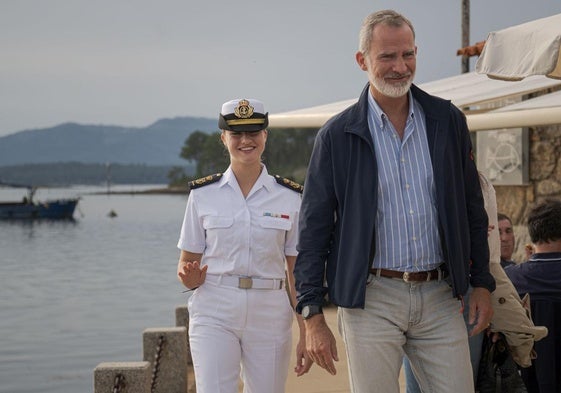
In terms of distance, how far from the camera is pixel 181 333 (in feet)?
26.5

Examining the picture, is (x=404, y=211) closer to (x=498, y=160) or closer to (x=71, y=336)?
(x=498, y=160)

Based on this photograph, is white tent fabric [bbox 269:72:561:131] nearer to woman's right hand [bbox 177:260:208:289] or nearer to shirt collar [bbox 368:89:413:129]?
woman's right hand [bbox 177:260:208:289]

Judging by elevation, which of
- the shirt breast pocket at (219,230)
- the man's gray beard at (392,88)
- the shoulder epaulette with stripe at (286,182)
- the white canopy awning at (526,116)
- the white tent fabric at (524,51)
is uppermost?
the white tent fabric at (524,51)

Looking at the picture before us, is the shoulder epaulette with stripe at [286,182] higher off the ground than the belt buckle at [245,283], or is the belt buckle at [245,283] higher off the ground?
the shoulder epaulette with stripe at [286,182]

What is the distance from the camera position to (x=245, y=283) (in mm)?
4621

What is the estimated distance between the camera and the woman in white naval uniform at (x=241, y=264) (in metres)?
4.56

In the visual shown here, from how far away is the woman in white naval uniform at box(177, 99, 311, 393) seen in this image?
456 centimetres

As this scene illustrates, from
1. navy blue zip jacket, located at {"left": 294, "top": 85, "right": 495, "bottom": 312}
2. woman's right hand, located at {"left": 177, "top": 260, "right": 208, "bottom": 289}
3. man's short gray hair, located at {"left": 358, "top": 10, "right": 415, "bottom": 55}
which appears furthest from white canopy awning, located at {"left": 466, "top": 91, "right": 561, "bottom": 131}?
man's short gray hair, located at {"left": 358, "top": 10, "right": 415, "bottom": 55}

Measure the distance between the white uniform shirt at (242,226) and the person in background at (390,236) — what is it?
787 millimetres

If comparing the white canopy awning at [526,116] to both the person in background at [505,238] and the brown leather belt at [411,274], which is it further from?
the brown leather belt at [411,274]

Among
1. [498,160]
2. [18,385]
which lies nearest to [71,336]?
[18,385]

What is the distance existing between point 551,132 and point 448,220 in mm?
8306

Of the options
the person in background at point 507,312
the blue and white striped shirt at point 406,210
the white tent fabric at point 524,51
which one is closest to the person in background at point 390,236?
the blue and white striped shirt at point 406,210

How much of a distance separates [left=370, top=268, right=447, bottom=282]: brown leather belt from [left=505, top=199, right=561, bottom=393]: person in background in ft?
4.88
